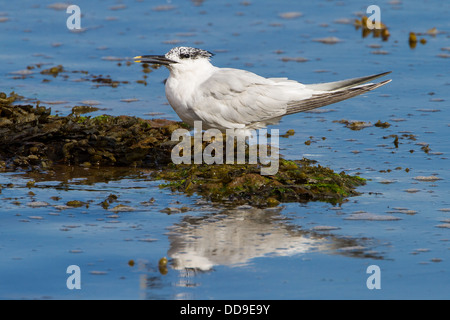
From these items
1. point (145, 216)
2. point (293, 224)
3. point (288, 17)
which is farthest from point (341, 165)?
point (288, 17)

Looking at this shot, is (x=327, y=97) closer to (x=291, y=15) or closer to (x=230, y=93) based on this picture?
(x=230, y=93)

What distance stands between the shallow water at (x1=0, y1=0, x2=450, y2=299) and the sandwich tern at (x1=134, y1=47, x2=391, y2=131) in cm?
53

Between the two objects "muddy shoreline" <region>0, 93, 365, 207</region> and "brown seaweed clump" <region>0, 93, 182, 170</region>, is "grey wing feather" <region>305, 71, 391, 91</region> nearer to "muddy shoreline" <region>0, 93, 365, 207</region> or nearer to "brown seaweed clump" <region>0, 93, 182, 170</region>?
"muddy shoreline" <region>0, 93, 365, 207</region>

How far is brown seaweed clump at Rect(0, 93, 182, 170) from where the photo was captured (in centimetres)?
721

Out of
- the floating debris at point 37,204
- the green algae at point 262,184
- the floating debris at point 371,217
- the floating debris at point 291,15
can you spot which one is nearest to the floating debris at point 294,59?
the floating debris at point 291,15

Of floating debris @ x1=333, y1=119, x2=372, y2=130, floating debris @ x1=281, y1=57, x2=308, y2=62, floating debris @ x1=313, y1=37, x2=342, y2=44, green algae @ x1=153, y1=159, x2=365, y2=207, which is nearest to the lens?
green algae @ x1=153, y1=159, x2=365, y2=207

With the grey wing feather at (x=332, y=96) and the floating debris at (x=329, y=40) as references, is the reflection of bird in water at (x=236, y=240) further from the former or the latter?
the floating debris at (x=329, y=40)

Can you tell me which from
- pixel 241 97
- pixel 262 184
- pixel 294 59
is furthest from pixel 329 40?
pixel 262 184

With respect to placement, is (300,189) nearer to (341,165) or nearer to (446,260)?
(341,165)

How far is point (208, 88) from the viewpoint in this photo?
280 inches

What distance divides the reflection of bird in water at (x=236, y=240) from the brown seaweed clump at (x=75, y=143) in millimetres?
1641

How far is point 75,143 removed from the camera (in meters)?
7.25

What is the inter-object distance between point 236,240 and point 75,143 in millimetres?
2466

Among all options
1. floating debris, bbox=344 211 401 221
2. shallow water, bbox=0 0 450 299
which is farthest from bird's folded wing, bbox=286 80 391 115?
floating debris, bbox=344 211 401 221
